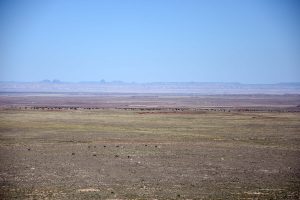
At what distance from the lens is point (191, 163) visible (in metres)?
30.3

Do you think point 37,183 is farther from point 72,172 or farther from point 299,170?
point 299,170

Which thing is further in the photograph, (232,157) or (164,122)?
(164,122)

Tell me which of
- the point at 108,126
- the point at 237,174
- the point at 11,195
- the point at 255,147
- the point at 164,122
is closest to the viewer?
the point at 11,195

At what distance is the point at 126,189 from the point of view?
885 inches

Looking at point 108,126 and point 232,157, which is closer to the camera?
point 232,157

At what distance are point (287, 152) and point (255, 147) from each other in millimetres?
3721

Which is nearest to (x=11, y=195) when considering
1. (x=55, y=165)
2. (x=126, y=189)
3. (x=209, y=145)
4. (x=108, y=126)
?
(x=126, y=189)

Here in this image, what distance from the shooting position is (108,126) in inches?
2218

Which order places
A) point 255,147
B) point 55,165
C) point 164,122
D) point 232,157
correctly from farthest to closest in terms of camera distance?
point 164,122 < point 255,147 < point 232,157 < point 55,165

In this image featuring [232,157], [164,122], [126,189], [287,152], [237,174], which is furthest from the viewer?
[164,122]

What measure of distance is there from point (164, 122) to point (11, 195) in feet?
140

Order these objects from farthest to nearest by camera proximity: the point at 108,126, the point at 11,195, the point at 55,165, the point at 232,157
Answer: the point at 108,126 → the point at 232,157 → the point at 55,165 → the point at 11,195

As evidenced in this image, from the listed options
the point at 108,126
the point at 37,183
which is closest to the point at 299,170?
the point at 37,183

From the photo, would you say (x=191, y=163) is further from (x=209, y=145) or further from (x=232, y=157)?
(x=209, y=145)
